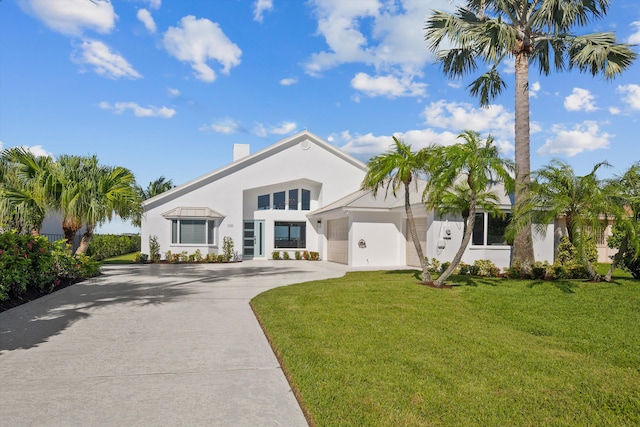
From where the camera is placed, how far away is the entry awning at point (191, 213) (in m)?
22.7

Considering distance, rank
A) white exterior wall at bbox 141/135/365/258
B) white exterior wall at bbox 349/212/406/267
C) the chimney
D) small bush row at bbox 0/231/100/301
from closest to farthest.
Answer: small bush row at bbox 0/231/100/301, white exterior wall at bbox 349/212/406/267, white exterior wall at bbox 141/135/365/258, the chimney

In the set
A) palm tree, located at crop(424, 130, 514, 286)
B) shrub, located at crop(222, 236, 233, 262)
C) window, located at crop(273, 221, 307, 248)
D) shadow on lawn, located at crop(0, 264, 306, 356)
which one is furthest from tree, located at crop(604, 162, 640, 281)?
shrub, located at crop(222, 236, 233, 262)

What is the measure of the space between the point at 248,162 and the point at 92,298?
14.8 metres

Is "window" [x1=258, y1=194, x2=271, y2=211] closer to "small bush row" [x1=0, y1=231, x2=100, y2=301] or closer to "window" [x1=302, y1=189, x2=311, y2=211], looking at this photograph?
"window" [x1=302, y1=189, x2=311, y2=211]

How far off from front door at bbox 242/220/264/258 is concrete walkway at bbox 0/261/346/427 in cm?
1457

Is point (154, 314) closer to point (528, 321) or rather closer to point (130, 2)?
point (528, 321)

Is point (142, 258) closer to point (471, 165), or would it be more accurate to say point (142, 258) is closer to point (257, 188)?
point (257, 188)

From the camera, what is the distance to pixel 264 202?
83.7 feet

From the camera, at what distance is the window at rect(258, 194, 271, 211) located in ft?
83.5

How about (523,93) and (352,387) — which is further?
(523,93)

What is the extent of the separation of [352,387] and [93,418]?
250 cm

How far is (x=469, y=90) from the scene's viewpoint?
17.9 m

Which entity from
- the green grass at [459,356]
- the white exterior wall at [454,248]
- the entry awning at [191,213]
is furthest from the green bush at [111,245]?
the green grass at [459,356]

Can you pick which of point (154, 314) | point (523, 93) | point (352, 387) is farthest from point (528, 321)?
point (523, 93)
